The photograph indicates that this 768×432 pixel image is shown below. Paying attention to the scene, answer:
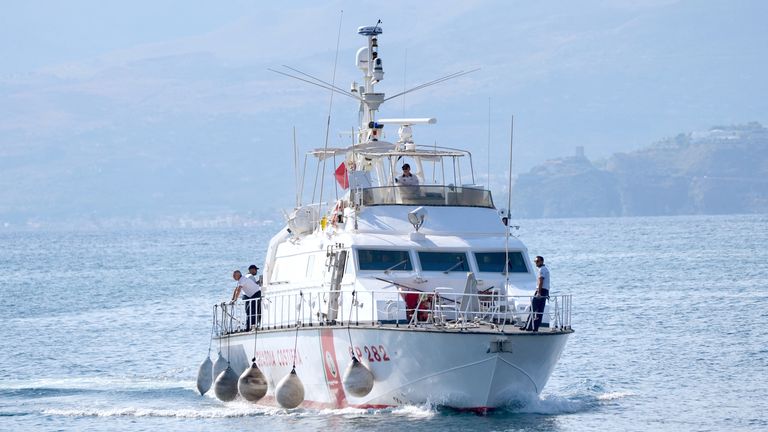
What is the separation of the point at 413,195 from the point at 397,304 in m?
3.67

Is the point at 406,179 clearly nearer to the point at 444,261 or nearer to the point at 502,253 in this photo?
the point at 444,261

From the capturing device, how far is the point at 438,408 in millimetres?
30250

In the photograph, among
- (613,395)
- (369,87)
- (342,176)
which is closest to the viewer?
(613,395)

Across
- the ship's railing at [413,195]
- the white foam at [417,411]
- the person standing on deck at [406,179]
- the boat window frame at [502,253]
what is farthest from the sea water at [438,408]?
the person standing on deck at [406,179]

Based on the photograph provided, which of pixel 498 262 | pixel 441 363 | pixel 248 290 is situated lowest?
pixel 441 363

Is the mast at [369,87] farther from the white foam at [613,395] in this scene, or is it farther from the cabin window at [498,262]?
the white foam at [613,395]

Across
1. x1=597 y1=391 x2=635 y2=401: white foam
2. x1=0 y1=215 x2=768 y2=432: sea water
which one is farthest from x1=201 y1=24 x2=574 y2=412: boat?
x1=597 y1=391 x2=635 y2=401: white foam

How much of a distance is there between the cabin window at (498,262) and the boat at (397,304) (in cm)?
2

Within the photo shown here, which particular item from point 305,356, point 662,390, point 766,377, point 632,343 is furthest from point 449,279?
point 632,343

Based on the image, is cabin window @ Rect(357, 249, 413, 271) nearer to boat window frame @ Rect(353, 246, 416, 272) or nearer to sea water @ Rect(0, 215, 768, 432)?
boat window frame @ Rect(353, 246, 416, 272)

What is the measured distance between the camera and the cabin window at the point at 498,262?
107 feet

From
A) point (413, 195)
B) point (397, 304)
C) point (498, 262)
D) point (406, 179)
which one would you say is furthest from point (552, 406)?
point (406, 179)

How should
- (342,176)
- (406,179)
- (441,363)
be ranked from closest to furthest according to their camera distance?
(441,363) → (406,179) → (342,176)

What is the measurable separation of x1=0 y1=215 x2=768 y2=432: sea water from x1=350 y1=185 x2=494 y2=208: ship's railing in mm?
4587
